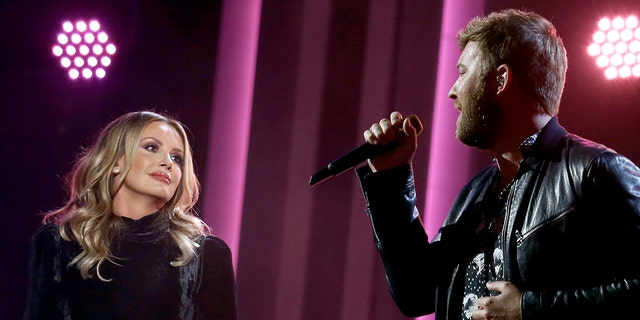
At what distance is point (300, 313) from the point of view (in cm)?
297

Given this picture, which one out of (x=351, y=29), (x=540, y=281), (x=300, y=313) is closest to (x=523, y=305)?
(x=540, y=281)

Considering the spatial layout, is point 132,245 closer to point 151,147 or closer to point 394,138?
point 151,147

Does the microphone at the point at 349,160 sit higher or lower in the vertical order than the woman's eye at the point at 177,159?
higher

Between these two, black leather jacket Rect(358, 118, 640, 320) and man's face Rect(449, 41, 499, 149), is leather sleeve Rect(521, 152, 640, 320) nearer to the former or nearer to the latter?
black leather jacket Rect(358, 118, 640, 320)

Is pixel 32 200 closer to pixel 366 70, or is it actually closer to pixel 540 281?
pixel 366 70

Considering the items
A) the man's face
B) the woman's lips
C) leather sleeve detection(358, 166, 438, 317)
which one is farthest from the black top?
the man's face

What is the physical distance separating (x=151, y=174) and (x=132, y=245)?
9.6 inches

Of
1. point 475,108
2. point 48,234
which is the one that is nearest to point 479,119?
point 475,108

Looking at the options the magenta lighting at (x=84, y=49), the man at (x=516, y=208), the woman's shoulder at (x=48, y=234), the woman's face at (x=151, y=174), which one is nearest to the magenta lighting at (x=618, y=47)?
the man at (x=516, y=208)

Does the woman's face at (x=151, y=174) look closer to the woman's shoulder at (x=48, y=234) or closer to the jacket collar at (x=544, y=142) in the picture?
the woman's shoulder at (x=48, y=234)

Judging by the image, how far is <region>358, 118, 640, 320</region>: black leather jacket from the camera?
4.62 feet

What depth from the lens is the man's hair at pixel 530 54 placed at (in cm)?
174

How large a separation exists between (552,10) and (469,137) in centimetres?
127

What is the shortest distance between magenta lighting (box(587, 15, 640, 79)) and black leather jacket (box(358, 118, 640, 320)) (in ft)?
3.71
